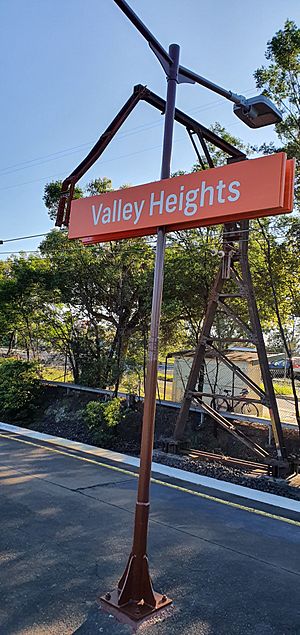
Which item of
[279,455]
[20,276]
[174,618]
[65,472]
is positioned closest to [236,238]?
[279,455]

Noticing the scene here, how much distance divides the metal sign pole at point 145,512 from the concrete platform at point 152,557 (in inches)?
4.6

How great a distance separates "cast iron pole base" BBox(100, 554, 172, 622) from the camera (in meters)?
2.75

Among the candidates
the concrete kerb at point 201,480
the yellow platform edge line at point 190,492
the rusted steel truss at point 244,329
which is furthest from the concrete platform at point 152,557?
the rusted steel truss at point 244,329

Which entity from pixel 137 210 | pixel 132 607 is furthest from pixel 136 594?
pixel 137 210

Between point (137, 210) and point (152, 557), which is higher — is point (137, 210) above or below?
above

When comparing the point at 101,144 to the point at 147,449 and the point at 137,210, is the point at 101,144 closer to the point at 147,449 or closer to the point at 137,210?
the point at 137,210

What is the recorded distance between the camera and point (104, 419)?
8703mm

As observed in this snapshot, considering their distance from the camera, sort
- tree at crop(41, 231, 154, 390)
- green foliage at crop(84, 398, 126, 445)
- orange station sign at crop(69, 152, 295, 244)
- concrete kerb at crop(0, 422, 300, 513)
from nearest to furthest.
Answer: orange station sign at crop(69, 152, 295, 244) → concrete kerb at crop(0, 422, 300, 513) → green foliage at crop(84, 398, 126, 445) → tree at crop(41, 231, 154, 390)

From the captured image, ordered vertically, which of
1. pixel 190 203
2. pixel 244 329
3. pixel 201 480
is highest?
pixel 190 203

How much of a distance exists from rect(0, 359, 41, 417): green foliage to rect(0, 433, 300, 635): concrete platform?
5015 mm

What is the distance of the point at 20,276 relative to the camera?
1125 centimetres

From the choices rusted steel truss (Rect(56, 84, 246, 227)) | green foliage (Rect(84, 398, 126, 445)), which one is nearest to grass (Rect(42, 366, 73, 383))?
green foliage (Rect(84, 398, 126, 445))

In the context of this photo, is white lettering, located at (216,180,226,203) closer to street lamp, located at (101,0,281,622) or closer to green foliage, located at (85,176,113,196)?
street lamp, located at (101,0,281,622)

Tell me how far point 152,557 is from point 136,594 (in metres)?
0.80
